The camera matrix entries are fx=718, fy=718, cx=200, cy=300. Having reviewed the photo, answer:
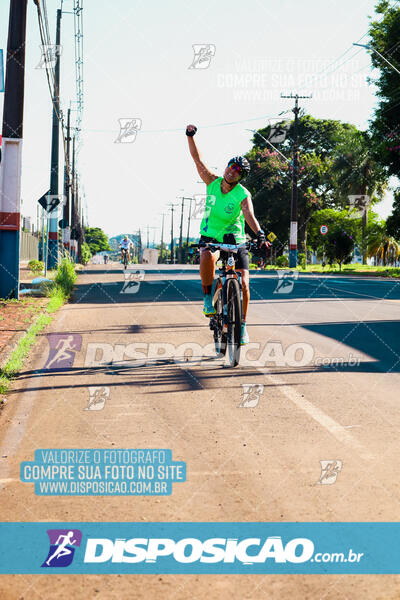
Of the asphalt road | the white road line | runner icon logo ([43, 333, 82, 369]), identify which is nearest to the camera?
the asphalt road

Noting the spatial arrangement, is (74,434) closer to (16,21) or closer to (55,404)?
(55,404)

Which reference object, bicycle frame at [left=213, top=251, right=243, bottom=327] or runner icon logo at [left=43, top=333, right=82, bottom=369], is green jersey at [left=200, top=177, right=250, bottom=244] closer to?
bicycle frame at [left=213, top=251, right=243, bottom=327]

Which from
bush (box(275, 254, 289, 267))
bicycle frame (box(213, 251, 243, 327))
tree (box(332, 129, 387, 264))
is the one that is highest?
tree (box(332, 129, 387, 264))

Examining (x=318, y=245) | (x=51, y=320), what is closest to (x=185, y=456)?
(x=51, y=320)

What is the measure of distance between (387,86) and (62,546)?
1395 inches

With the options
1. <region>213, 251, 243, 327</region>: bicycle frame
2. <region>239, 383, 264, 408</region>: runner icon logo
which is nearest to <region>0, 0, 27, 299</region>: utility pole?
<region>213, 251, 243, 327</region>: bicycle frame

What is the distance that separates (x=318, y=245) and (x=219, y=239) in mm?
79083

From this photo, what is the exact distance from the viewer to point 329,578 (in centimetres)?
292

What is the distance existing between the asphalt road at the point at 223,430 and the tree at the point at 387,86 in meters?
26.7

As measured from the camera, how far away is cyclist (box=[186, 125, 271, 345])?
7461 mm

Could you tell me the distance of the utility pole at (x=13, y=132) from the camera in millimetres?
14258

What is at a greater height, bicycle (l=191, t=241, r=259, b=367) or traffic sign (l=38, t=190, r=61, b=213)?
traffic sign (l=38, t=190, r=61, b=213)

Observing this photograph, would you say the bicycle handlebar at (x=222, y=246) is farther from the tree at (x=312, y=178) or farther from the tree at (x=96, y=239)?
the tree at (x=96, y=239)

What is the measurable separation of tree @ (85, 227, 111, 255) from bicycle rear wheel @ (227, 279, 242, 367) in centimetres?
16494
